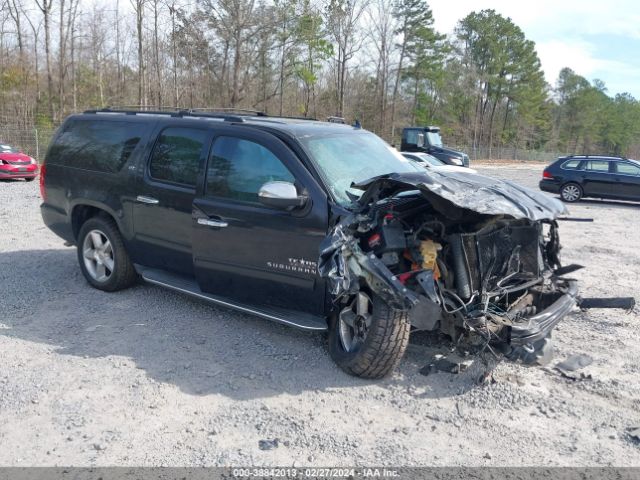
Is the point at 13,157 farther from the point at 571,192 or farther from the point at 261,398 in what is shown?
the point at 571,192

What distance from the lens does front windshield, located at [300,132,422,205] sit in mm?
4417

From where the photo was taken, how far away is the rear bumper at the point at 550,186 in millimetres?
17703

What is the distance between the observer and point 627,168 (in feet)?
55.7

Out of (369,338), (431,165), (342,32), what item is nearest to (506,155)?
(342,32)

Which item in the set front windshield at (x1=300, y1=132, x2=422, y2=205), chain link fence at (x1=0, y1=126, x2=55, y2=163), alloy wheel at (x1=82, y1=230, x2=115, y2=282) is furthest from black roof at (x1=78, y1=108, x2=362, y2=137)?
chain link fence at (x1=0, y1=126, x2=55, y2=163)

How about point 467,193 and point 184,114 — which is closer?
point 467,193

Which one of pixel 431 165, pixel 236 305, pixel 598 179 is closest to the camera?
pixel 236 305

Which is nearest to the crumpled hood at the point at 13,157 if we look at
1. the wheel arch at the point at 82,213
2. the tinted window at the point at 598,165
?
the wheel arch at the point at 82,213

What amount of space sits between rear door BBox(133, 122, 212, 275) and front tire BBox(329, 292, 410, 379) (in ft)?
5.57

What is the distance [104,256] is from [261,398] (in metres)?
3.02

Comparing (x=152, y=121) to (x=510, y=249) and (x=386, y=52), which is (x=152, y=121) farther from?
(x=386, y=52)

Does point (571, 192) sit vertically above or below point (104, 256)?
above

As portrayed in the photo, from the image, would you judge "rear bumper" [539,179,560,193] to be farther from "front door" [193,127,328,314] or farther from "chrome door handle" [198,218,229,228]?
"chrome door handle" [198,218,229,228]

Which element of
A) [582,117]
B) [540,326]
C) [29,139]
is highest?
[582,117]
